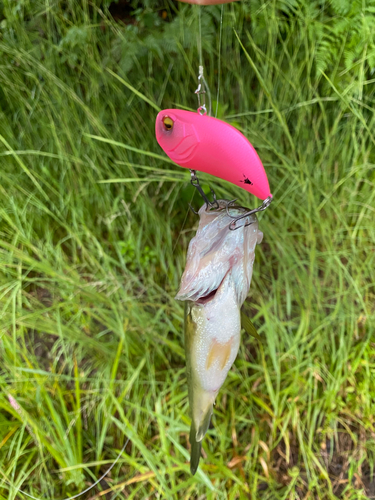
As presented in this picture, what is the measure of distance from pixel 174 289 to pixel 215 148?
745 mm

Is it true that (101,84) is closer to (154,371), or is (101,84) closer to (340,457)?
(154,371)

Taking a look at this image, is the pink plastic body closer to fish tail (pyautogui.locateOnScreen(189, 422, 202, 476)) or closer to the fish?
the fish

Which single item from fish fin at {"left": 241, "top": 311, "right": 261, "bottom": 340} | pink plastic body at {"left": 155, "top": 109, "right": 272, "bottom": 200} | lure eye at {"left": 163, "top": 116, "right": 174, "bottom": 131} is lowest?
fish fin at {"left": 241, "top": 311, "right": 261, "bottom": 340}

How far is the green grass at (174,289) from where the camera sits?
0.88 m

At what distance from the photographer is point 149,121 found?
1.08 metres

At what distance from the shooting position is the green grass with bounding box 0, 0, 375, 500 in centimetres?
88

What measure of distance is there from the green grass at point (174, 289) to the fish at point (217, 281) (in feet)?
1.35

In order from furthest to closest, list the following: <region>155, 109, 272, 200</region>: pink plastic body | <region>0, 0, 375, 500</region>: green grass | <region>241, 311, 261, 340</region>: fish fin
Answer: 1. <region>0, 0, 375, 500</region>: green grass
2. <region>241, 311, 261, 340</region>: fish fin
3. <region>155, 109, 272, 200</region>: pink plastic body

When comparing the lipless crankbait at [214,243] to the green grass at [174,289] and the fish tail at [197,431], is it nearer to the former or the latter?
the fish tail at [197,431]

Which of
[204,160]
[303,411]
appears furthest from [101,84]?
[303,411]

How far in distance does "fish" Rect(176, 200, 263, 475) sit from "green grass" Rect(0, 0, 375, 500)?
410 mm

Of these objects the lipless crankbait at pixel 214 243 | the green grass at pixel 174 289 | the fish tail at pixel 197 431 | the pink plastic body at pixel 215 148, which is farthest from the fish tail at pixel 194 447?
the pink plastic body at pixel 215 148

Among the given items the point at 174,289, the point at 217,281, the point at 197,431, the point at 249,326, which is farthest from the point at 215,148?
the point at 174,289

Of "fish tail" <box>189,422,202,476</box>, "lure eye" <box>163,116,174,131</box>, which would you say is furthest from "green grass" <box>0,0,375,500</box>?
"lure eye" <box>163,116,174,131</box>
